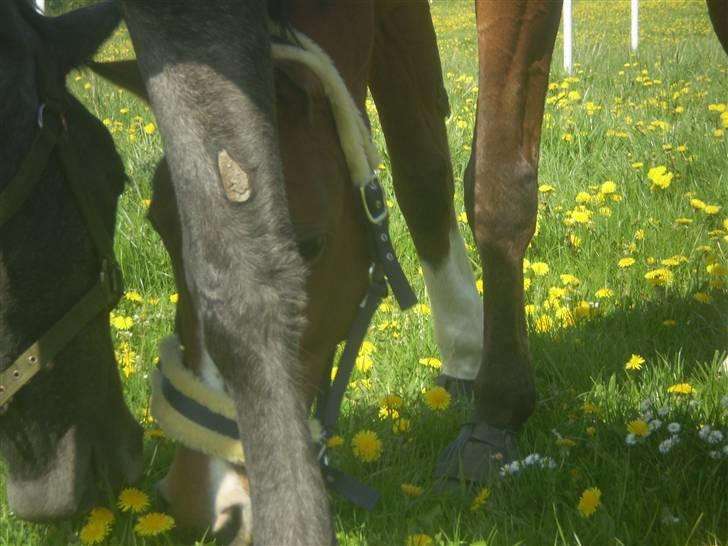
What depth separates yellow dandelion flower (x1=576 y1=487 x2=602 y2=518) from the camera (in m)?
2.54

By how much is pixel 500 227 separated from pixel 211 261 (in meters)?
1.51

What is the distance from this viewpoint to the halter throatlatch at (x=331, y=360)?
2.11 metres

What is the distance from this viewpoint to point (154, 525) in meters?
2.42

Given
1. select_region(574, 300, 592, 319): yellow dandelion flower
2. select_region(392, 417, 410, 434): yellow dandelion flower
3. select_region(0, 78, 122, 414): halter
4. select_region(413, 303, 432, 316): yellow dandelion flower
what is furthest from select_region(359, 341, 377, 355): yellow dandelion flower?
select_region(0, 78, 122, 414): halter

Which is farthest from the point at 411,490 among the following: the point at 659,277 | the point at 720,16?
the point at 720,16

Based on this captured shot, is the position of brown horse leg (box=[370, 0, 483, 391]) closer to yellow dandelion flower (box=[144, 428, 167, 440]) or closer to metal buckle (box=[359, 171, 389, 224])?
yellow dandelion flower (box=[144, 428, 167, 440])

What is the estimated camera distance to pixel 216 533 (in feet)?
7.23

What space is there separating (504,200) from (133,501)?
1.29 m

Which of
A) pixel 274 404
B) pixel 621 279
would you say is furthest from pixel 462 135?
pixel 274 404

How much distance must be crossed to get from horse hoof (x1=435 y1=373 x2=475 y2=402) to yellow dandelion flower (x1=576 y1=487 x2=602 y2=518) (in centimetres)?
105

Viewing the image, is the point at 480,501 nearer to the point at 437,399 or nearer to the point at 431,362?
the point at 437,399

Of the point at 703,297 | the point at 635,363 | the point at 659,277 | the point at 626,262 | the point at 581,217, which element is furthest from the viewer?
the point at 581,217

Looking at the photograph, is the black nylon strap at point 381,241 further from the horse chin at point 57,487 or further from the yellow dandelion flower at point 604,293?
the yellow dandelion flower at point 604,293

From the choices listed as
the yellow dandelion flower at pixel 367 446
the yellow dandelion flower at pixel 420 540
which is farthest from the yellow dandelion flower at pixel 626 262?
the yellow dandelion flower at pixel 420 540
